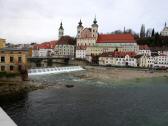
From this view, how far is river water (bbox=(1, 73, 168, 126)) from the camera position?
22.7 meters

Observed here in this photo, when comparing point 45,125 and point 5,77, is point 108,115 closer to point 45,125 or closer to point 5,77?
point 45,125

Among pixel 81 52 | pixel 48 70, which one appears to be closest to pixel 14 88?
pixel 48 70

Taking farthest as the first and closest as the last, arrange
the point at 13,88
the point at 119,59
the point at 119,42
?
A: the point at 119,42
the point at 119,59
the point at 13,88

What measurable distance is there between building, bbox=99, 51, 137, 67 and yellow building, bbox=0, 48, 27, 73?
182ft

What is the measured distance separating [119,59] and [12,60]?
188 ft

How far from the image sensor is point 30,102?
29344mm

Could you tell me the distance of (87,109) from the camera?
88.6ft

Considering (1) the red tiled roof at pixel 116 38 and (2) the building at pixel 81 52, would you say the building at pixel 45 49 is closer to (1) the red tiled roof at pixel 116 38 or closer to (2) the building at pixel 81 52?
(2) the building at pixel 81 52

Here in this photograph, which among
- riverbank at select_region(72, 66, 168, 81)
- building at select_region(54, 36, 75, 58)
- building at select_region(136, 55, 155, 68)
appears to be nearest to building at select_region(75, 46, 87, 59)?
building at select_region(54, 36, 75, 58)

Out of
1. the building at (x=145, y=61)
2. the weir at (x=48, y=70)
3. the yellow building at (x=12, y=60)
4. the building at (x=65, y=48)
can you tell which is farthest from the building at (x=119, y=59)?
the yellow building at (x=12, y=60)

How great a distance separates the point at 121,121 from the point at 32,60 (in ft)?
257

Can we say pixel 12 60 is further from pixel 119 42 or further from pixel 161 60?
pixel 119 42

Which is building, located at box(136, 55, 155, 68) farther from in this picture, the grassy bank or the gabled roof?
the grassy bank

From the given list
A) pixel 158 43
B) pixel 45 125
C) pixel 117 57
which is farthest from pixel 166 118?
pixel 158 43
